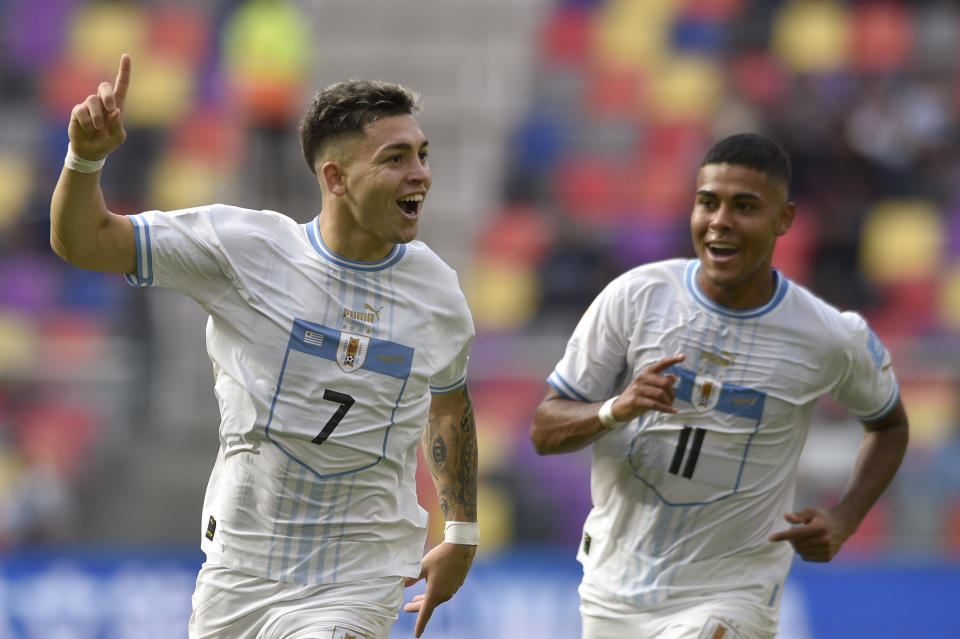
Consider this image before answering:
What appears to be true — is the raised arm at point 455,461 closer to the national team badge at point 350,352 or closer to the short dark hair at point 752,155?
the national team badge at point 350,352

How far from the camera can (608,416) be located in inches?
186

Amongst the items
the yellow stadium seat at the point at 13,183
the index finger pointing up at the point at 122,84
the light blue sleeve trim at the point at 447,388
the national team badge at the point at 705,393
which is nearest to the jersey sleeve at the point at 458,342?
the light blue sleeve trim at the point at 447,388

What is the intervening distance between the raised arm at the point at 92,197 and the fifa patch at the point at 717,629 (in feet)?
→ 7.47

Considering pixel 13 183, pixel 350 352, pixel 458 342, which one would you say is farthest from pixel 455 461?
pixel 13 183

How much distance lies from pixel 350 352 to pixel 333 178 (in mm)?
578

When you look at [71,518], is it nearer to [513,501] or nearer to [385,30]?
[513,501]

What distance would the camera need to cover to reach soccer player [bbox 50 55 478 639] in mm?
4379

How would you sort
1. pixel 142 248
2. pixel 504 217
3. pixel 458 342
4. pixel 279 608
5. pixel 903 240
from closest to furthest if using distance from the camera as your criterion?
pixel 142 248 → pixel 279 608 → pixel 458 342 → pixel 903 240 → pixel 504 217

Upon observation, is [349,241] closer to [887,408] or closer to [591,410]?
[591,410]

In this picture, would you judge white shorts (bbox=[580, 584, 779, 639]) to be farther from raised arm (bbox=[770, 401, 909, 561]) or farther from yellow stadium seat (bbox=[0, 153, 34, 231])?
yellow stadium seat (bbox=[0, 153, 34, 231])

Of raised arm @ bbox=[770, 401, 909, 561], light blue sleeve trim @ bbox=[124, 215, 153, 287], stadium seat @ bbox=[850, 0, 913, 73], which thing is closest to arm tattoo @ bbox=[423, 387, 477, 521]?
raised arm @ bbox=[770, 401, 909, 561]

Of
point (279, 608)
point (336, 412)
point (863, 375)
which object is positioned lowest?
point (279, 608)

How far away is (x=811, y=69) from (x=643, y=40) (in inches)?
86.5

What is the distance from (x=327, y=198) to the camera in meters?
4.57
